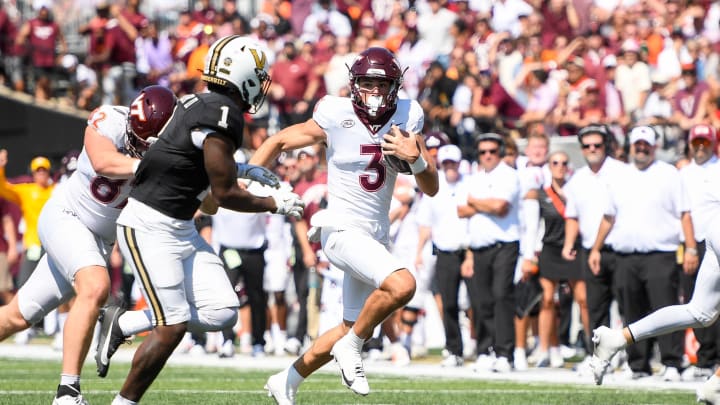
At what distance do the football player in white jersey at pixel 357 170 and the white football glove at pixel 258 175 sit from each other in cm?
71

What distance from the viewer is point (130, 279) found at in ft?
53.2

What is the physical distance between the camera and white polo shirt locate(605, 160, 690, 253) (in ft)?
38.9

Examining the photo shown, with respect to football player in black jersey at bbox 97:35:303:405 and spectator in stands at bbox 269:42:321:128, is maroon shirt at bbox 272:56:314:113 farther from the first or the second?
football player in black jersey at bbox 97:35:303:405

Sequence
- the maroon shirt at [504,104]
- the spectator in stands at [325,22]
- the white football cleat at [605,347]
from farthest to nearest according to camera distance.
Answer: the spectator in stands at [325,22]
the maroon shirt at [504,104]
the white football cleat at [605,347]

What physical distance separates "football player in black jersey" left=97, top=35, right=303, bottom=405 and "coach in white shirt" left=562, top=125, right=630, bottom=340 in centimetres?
578

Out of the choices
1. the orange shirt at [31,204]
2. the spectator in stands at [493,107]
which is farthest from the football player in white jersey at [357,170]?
the spectator in stands at [493,107]

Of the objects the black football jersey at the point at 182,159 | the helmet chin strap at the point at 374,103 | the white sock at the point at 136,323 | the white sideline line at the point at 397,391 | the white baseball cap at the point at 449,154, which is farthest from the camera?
the white baseball cap at the point at 449,154

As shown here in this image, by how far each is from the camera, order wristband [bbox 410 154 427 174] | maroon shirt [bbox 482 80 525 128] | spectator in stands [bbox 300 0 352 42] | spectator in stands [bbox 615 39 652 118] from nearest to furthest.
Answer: wristband [bbox 410 154 427 174]
spectator in stands [bbox 615 39 652 118]
maroon shirt [bbox 482 80 525 128]
spectator in stands [bbox 300 0 352 42]

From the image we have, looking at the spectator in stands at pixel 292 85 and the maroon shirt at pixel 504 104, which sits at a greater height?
the spectator in stands at pixel 292 85

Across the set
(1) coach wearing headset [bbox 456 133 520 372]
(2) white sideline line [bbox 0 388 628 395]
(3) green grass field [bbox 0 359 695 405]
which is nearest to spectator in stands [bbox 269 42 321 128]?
(1) coach wearing headset [bbox 456 133 520 372]

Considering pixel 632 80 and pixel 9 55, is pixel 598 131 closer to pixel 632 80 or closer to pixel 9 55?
pixel 632 80

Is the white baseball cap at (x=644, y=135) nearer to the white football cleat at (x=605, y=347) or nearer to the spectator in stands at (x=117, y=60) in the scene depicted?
the white football cleat at (x=605, y=347)

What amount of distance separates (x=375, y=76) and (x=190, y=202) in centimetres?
156

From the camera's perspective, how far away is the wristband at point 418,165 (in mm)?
8043
